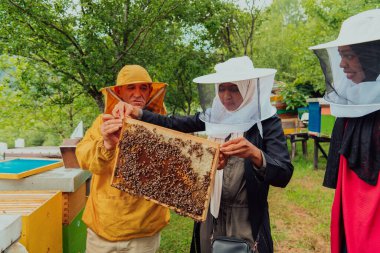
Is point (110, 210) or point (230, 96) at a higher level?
point (230, 96)

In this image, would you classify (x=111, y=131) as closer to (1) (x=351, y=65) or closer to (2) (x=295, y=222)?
(1) (x=351, y=65)

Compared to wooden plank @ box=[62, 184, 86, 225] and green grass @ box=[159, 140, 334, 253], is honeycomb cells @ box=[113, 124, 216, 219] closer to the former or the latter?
wooden plank @ box=[62, 184, 86, 225]

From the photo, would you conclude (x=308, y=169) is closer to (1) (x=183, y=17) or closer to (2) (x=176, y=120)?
(1) (x=183, y=17)

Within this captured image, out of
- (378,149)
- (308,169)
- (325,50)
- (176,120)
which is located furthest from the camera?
(308,169)

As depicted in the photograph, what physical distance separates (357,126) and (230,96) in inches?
30.7

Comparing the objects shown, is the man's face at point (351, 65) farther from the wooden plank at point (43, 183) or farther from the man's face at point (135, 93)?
the wooden plank at point (43, 183)

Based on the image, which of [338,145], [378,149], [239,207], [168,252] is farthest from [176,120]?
[168,252]

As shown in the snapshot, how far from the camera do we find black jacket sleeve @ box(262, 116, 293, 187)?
1909 mm

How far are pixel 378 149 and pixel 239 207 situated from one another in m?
0.85

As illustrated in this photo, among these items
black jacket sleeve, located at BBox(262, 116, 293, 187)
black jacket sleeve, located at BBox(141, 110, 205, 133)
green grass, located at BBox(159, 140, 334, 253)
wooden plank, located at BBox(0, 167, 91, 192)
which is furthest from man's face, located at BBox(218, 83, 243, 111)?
green grass, located at BBox(159, 140, 334, 253)

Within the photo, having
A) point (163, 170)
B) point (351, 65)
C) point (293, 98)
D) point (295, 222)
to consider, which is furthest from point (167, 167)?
point (293, 98)

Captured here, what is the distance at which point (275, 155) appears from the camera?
2016 mm

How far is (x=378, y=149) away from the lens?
1.79 meters

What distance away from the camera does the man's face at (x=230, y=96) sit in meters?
2.18
